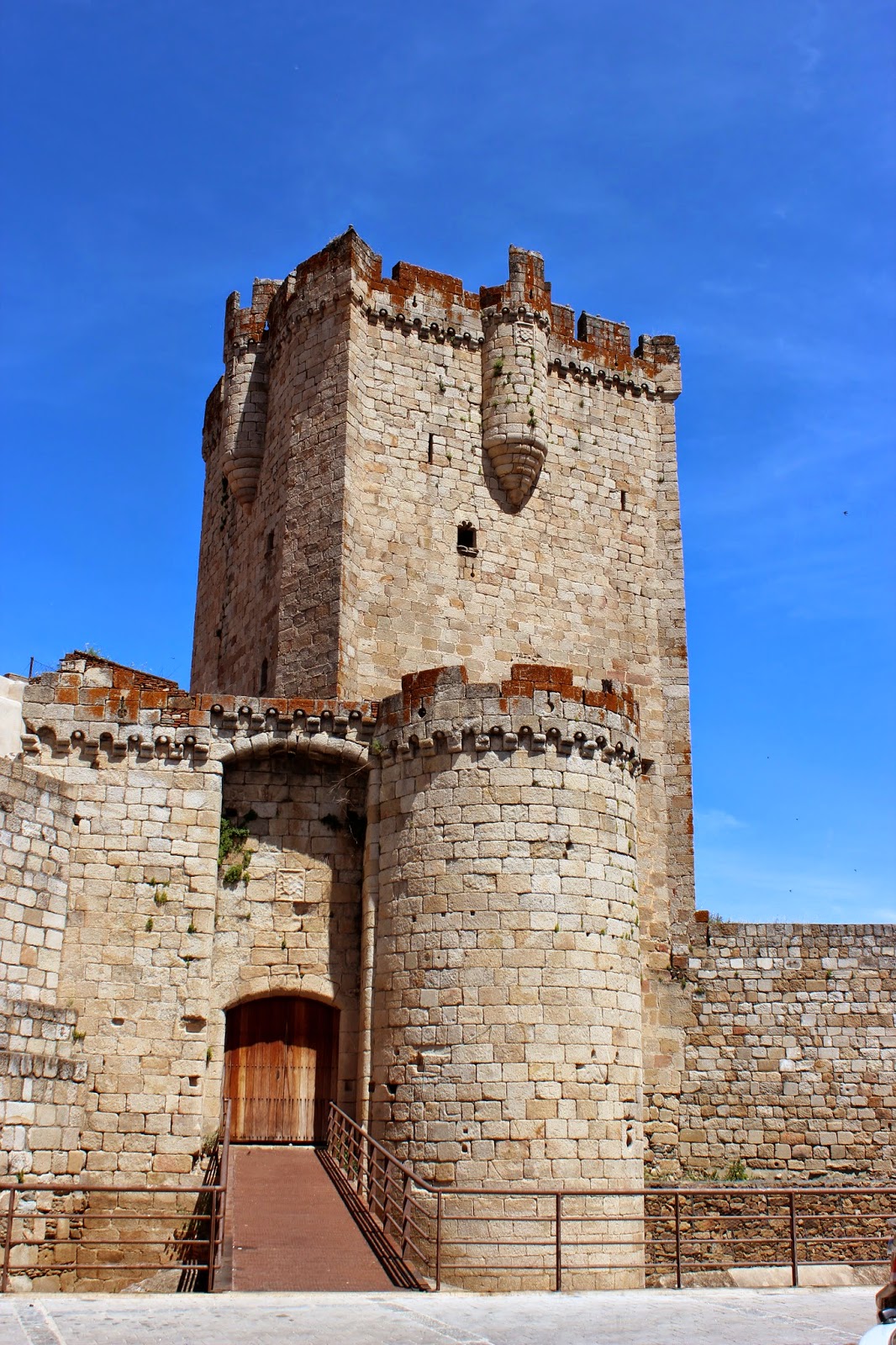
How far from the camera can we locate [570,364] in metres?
24.0

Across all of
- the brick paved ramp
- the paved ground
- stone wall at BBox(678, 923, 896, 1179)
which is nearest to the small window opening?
stone wall at BBox(678, 923, 896, 1179)

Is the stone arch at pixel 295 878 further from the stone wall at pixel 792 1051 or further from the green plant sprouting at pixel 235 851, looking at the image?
the stone wall at pixel 792 1051

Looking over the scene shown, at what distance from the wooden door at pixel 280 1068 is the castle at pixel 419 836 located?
0.03m

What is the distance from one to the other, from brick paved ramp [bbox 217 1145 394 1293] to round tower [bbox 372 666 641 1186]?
1.21 meters

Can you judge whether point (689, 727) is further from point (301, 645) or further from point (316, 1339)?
point (316, 1339)

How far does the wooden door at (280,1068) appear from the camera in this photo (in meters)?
17.0

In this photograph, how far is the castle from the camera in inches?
618

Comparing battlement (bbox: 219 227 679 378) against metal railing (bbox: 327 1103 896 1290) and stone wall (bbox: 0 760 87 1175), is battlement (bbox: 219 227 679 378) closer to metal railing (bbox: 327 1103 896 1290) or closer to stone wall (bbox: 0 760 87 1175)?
stone wall (bbox: 0 760 87 1175)

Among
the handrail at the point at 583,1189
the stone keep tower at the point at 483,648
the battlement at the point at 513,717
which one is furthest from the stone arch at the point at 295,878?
the handrail at the point at 583,1189

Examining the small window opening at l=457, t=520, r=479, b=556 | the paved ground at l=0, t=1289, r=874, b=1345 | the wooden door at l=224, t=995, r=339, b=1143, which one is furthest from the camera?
the small window opening at l=457, t=520, r=479, b=556

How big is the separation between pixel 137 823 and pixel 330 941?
297 cm

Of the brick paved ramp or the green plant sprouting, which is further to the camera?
the green plant sprouting

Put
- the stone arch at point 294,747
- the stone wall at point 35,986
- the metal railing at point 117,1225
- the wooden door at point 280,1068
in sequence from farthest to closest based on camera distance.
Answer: the stone arch at point 294,747 < the wooden door at point 280,1068 < the stone wall at point 35,986 < the metal railing at point 117,1225

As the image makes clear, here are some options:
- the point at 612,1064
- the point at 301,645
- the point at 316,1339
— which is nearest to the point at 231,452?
the point at 301,645
